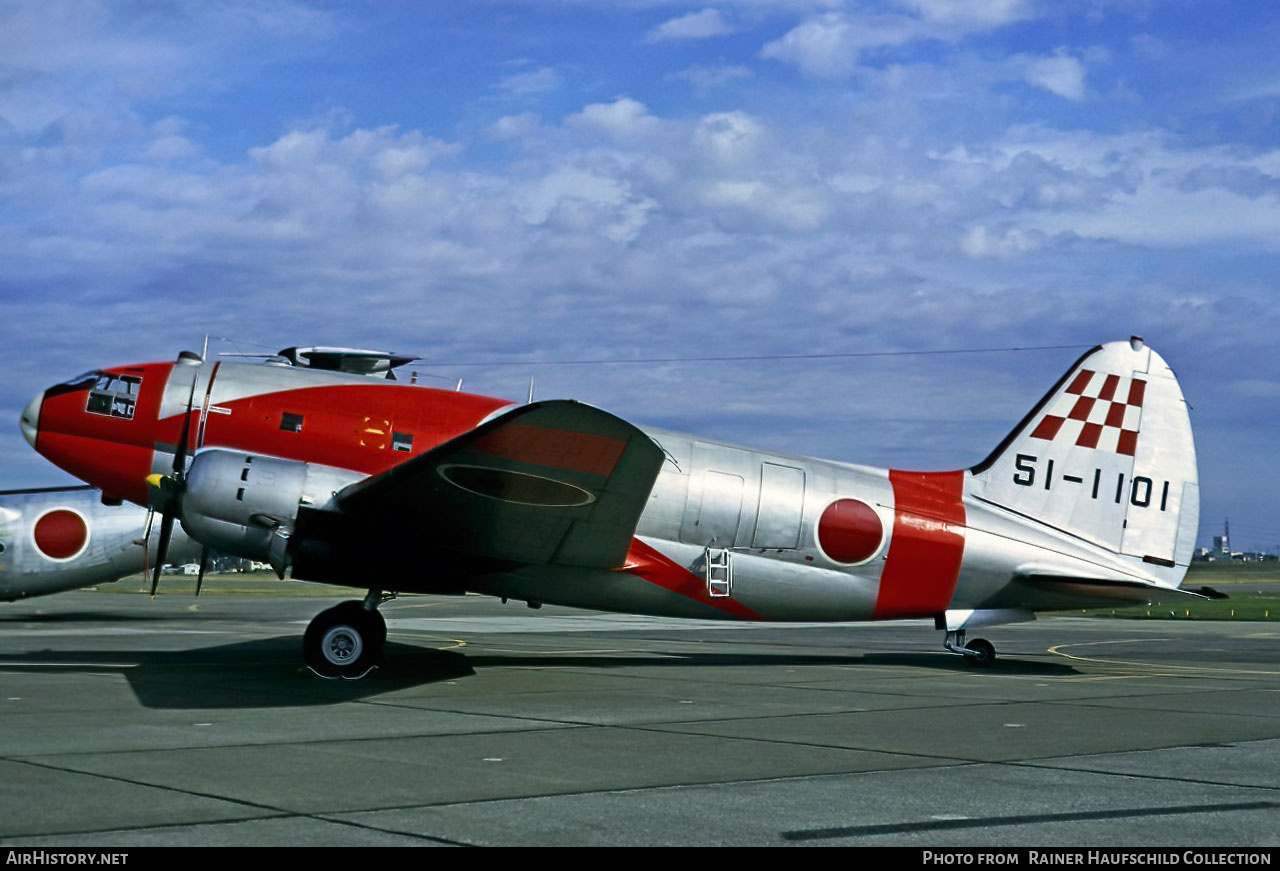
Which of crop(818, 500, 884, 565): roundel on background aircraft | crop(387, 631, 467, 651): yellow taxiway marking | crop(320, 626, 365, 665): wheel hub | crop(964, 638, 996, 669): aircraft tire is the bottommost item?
crop(387, 631, 467, 651): yellow taxiway marking

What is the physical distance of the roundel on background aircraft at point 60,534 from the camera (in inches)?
1382

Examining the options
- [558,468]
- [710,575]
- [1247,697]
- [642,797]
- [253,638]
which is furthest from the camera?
[253,638]

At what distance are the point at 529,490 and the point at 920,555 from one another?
846cm

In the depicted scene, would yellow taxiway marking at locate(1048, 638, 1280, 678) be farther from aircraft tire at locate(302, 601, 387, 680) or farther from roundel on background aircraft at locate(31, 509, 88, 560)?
roundel on background aircraft at locate(31, 509, 88, 560)

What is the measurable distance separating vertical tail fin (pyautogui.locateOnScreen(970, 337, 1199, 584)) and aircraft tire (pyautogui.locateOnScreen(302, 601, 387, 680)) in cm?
1185

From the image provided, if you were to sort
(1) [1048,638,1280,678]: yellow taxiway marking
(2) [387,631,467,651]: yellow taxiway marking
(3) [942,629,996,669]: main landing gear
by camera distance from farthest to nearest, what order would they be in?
(2) [387,631,467,651]: yellow taxiway marking < (3) [942,629,996,669]: main landing gear < (1) [1048,638,1280,678]: yellow taxiway marking

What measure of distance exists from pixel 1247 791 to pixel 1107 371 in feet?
49.8

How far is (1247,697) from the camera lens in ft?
60.2

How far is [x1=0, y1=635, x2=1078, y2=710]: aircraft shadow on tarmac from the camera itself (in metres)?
17.2

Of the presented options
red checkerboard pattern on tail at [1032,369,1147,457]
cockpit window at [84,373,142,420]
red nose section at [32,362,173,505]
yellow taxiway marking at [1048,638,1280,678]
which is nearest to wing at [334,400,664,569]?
red nose section at [32,362,173,505]

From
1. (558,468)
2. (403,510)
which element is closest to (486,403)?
(403,510)

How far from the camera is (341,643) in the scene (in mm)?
19375

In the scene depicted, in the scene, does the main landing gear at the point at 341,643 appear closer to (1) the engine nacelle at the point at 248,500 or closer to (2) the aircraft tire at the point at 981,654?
(1) the engine nacelle at the point at 248,500

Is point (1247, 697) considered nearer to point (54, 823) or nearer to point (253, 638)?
point (54, 823)
